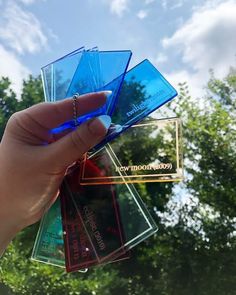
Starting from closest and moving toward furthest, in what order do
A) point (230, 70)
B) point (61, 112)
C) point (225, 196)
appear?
point (61, 112)
point (225, 196)
point (230, 70)

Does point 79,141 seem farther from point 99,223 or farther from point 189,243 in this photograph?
point 189,243

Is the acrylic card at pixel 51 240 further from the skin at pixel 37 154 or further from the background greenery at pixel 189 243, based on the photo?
the background greenery at pixel 189 243

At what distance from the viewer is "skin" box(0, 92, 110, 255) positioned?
0.34 metres

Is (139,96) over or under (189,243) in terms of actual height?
over

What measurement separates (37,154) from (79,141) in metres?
0.04

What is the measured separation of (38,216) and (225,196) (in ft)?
5.02

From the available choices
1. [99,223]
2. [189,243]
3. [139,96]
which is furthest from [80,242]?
[189,243]

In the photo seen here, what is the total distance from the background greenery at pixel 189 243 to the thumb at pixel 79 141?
1.42 meters

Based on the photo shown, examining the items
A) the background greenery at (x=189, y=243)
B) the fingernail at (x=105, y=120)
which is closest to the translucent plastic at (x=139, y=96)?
the fingernail at (x=105, y=120)

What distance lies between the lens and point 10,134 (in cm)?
37

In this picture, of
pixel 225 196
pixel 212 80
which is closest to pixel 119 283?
pixel 225 196

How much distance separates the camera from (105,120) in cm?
35

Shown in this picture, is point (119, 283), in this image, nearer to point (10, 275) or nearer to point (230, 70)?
point (10, 275)

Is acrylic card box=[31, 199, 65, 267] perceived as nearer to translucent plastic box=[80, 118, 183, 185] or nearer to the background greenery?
translucent plastic box=[80, 118, 183, 185]
